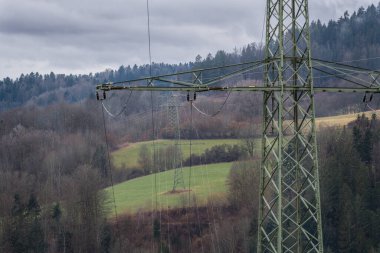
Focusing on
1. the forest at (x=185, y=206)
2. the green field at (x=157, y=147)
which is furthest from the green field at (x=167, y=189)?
the green field at (x=157, y=147)

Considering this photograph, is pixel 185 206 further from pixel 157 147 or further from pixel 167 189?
pixel 157 147

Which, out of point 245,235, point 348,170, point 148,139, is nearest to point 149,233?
point 245,235

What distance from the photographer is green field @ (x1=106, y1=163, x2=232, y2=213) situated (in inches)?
2913

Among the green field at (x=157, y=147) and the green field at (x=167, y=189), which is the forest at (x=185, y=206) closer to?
the green field at (x=167, y=189)

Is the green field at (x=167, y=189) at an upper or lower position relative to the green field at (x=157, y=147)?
lower

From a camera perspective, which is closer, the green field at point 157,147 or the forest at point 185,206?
the forest at point 185,206

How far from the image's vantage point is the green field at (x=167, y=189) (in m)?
74.0

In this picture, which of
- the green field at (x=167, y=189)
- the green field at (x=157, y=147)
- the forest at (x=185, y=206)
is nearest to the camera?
the forest at (x=185, y=206)

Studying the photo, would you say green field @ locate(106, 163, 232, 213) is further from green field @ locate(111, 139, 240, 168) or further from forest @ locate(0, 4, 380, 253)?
green field @ locate(111, 139, 240, 168)

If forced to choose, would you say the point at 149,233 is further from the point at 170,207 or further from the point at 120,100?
the point at 120,100

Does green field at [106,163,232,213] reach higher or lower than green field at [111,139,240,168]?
lower

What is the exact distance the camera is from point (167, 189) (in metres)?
76.9

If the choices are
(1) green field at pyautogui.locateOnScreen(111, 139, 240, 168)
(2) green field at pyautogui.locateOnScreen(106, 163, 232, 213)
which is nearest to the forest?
(2) green field at pyautogui.locateOnScreen(106, 163, 232, 213)

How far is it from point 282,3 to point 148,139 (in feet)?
333
